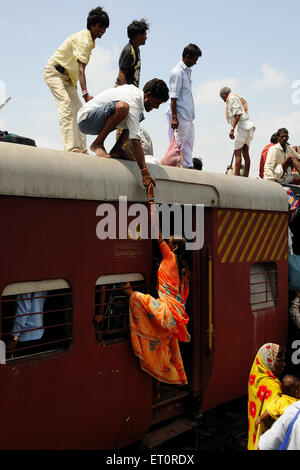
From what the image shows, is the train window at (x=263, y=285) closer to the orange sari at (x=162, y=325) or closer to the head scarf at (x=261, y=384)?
the head scarf at (x=261, y=384)

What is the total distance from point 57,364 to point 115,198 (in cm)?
128

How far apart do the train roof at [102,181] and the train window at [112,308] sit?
63 cm

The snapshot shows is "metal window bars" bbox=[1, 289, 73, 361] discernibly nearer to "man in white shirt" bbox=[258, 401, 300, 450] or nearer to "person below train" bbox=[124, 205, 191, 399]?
"person below train" bbox=[124, 205, 191, 399]

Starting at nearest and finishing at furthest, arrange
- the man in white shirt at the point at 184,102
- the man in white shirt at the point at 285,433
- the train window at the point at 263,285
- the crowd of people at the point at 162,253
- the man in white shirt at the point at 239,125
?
1. the man in white shirt at the point at 285,433
2. the crowd of people at the point at 162,253
3. the train window at the point at 263,285
4. the man in white shirt at the point at 184,102
5. the man in white shirt at the point at 239,125

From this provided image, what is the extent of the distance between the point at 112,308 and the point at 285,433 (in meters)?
1.62

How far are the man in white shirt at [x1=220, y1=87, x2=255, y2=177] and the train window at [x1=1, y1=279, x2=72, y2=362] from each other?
4.14m

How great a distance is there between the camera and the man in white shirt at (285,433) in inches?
99.3

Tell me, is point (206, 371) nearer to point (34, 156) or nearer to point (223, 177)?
point (223, 177)

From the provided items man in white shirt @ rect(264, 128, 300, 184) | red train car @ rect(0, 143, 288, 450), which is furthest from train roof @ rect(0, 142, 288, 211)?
man in white shirt @ rect(264, 128, 300, 184)

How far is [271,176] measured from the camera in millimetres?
7246

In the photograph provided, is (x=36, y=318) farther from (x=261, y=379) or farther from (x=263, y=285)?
(x=263, y=285)

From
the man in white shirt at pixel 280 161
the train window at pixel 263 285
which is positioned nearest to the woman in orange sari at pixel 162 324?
the train window at pixel 263 285

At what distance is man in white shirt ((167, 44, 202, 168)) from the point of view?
580 cm

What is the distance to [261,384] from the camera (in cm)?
377
